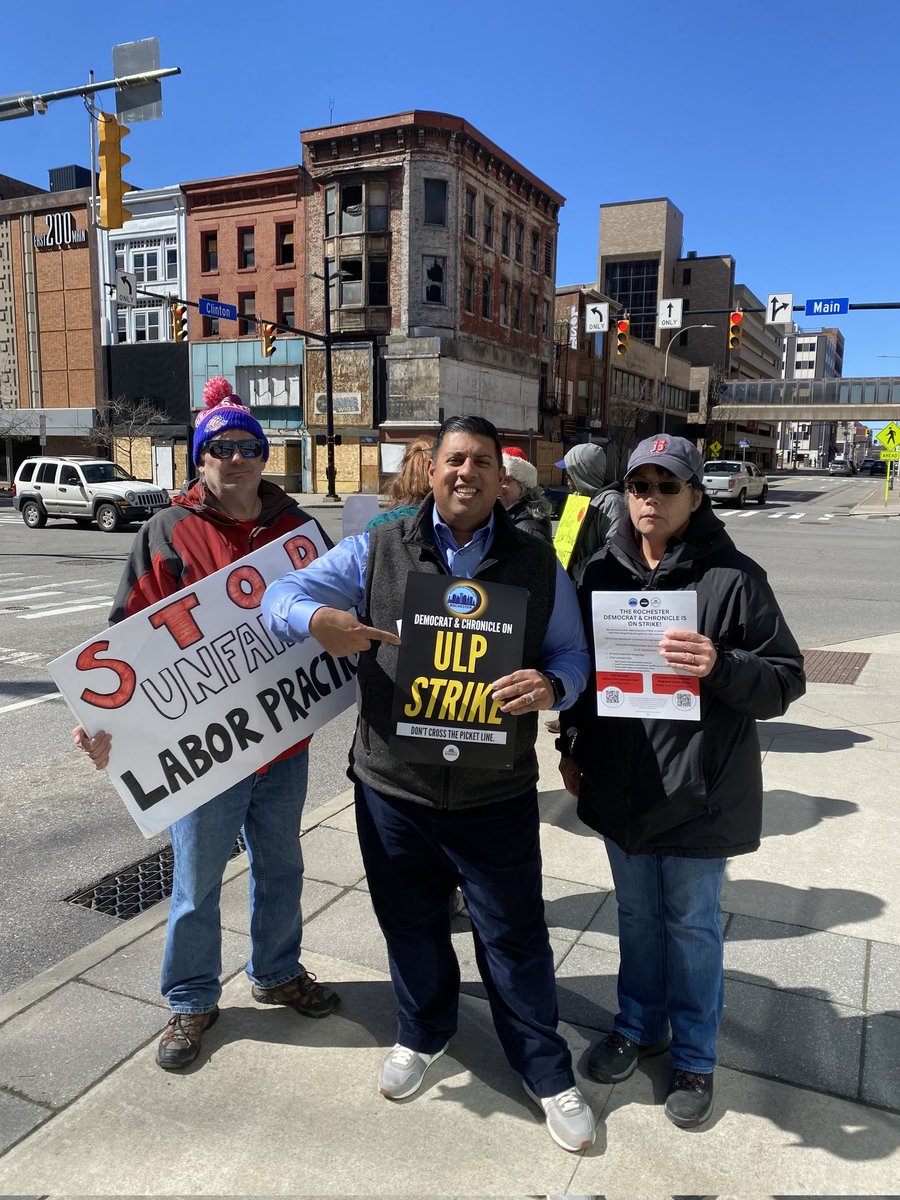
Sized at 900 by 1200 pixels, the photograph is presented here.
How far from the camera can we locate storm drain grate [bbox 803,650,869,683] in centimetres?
815

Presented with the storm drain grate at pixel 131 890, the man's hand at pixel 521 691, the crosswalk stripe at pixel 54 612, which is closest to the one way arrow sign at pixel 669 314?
the crosswalk stripe at pixel 54 612

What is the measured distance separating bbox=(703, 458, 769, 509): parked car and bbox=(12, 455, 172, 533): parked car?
21.1 metres

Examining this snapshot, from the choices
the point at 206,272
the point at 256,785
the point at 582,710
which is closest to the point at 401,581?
the point at 582,710

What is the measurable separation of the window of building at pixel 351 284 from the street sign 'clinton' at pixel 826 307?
20928 millimetres

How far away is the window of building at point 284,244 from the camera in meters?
39.0

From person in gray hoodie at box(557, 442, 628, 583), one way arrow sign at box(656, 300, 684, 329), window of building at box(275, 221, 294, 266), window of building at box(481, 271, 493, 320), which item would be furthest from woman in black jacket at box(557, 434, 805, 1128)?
window of building at box(275, 221, 294, 266)

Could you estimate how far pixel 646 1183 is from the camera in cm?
231

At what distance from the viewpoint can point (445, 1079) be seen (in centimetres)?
270

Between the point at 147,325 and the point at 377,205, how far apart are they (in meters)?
13.0

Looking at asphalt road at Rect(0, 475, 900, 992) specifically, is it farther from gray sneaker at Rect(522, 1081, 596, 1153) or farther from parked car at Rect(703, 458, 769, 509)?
parked car at Rect(703, 458, 769, 509)

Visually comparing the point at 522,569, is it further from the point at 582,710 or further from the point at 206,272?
the point at 206,272

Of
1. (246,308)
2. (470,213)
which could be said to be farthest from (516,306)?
(246,308)

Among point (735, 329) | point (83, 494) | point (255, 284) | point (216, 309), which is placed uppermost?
point (255, 284)

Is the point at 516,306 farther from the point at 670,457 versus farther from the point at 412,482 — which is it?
the point at 670,457
